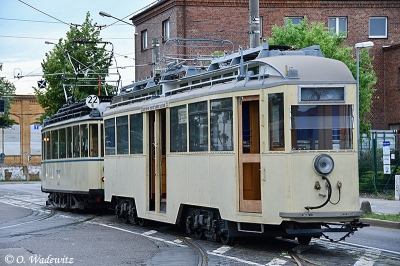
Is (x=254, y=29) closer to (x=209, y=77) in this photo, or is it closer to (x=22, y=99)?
(x=209, y=77)

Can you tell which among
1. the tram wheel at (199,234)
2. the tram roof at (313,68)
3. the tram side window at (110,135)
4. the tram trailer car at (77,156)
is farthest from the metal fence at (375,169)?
the tram roof at (313,68)

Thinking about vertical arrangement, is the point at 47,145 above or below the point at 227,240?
above

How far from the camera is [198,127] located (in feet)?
50.4

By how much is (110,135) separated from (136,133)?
2.23m

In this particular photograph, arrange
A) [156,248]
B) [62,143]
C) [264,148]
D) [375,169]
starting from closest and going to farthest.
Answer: [264,148] → [156,248] → [62,143] → [375,169]

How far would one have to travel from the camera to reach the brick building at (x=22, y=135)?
78562mm

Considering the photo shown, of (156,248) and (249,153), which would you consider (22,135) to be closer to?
(156,248)

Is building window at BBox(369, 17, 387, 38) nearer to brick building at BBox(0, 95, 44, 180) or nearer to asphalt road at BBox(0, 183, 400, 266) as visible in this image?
asphalt road at BBox(0, 183, 400, 266)

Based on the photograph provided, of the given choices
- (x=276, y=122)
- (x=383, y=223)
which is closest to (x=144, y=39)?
(x=383, y=223)

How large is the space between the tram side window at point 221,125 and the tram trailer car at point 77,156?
898 cm

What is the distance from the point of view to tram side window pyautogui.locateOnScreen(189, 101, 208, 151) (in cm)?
1509

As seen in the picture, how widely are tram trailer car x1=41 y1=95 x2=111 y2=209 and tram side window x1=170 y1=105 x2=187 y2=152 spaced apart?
6.98 m

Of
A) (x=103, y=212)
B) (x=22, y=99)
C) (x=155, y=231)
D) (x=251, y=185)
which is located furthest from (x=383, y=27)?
(x=22, y=99)

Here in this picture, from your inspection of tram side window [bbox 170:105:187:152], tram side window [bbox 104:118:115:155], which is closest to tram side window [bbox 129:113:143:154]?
tram side window [bbox 104:118:115:155]
